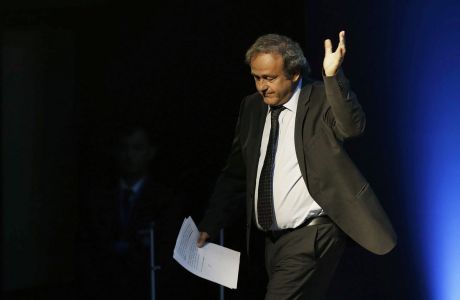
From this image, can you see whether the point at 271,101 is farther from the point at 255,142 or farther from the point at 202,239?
the point at 202,239

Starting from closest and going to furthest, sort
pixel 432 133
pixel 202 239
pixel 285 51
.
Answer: pixel 285 51 → pixel 202 239 → pixel 432 133

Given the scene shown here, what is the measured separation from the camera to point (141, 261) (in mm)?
4797

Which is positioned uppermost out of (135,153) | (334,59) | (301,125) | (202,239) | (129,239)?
(334,59)

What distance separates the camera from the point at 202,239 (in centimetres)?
412

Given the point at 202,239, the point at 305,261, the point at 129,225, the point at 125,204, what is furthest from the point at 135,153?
the point at 305,261

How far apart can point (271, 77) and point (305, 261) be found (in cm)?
77

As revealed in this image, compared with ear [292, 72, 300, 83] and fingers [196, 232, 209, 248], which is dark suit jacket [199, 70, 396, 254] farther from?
fingers [196, 232, 209, 248]

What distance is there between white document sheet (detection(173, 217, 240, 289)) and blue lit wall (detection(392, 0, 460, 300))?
1556mm

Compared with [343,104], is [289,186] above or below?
below

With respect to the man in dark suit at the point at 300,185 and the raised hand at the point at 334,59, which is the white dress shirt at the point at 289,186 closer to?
the man in dark suit at the point at 300,185

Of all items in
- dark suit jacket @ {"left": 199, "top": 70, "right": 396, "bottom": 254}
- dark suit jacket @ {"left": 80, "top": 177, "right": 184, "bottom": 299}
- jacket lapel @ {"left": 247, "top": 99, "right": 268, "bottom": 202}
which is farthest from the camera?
dark suit jacket @ {"left": 80, "top": 177, "right": 184, "bottom": 299}

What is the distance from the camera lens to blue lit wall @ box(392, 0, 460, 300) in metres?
5.14

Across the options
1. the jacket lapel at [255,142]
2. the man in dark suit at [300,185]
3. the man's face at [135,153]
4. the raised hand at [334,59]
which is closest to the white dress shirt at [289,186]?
the man in dark suit at [300,185]

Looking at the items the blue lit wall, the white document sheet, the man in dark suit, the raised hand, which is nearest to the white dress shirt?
the man in dark suit
